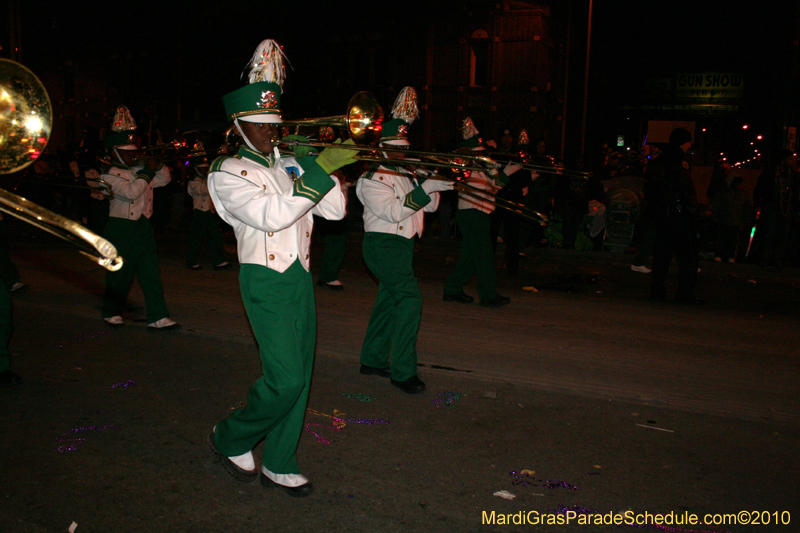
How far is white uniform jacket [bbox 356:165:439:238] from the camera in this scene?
16.5 feet

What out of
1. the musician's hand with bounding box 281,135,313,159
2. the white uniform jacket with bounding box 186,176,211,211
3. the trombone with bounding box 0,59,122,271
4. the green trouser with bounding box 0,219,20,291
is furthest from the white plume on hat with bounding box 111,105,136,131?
the trombone with bounding box 0,59,122,271

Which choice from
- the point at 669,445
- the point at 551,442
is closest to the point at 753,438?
the point at 669,445

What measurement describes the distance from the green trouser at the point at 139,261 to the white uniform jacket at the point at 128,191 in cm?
8

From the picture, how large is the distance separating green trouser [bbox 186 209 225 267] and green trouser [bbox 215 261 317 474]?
7229 mm

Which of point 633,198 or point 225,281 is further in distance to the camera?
point 633,198

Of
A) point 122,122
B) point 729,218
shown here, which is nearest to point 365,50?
point 729,218

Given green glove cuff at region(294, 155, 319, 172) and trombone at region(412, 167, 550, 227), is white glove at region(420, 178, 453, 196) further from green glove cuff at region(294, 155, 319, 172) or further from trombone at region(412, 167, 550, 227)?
green glove cuff at region(294, 155, 319, 172)

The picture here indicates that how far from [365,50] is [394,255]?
29.3 metres

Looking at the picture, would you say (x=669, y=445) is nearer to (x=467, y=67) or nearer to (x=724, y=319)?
(x=724, y=319)

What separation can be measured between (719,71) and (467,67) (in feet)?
38.9

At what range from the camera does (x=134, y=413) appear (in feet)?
14.8

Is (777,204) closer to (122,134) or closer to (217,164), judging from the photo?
(122,134)

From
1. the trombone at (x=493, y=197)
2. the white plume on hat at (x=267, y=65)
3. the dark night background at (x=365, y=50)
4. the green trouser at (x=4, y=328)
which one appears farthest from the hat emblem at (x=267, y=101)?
the dark night background at (x=365, y=50)

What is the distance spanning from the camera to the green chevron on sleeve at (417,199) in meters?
4.98
